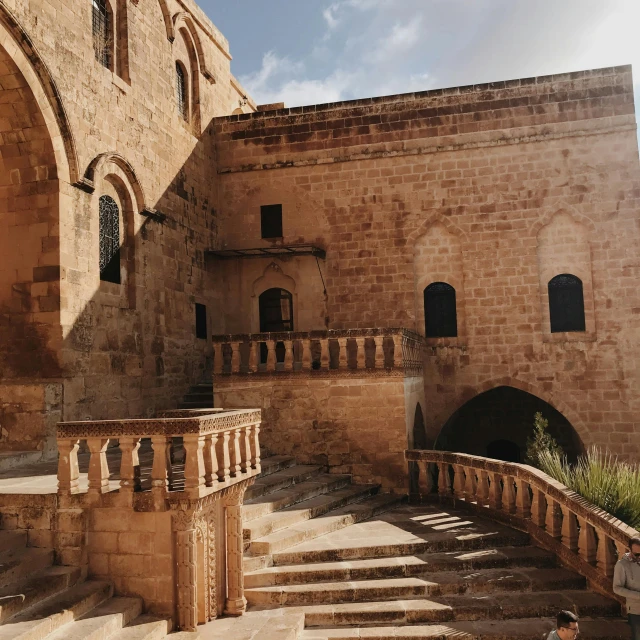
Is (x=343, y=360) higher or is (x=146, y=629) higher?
(x=343, y=360)

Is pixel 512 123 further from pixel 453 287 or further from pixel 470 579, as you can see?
pixel 470 579

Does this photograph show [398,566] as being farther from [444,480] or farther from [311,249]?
[311,249]

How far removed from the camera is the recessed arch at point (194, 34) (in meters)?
13.7

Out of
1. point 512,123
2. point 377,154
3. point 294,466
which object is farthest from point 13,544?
point 512,123

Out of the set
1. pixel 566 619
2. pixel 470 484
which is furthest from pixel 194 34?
pixel 566 619

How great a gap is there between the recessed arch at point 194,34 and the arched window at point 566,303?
900 centimetres

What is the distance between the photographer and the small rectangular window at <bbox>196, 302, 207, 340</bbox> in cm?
1423

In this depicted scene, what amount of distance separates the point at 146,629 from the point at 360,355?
6181 millimetres

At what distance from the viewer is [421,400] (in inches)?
529

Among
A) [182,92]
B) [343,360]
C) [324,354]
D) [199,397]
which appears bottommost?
[199,397]

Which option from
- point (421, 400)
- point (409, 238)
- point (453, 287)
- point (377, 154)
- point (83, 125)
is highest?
point (377, 154)

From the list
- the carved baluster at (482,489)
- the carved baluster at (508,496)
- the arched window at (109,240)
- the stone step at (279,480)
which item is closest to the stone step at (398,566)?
the carved baluster at (508,496)

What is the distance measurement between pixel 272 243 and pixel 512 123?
5.95 m

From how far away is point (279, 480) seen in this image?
374 inches
